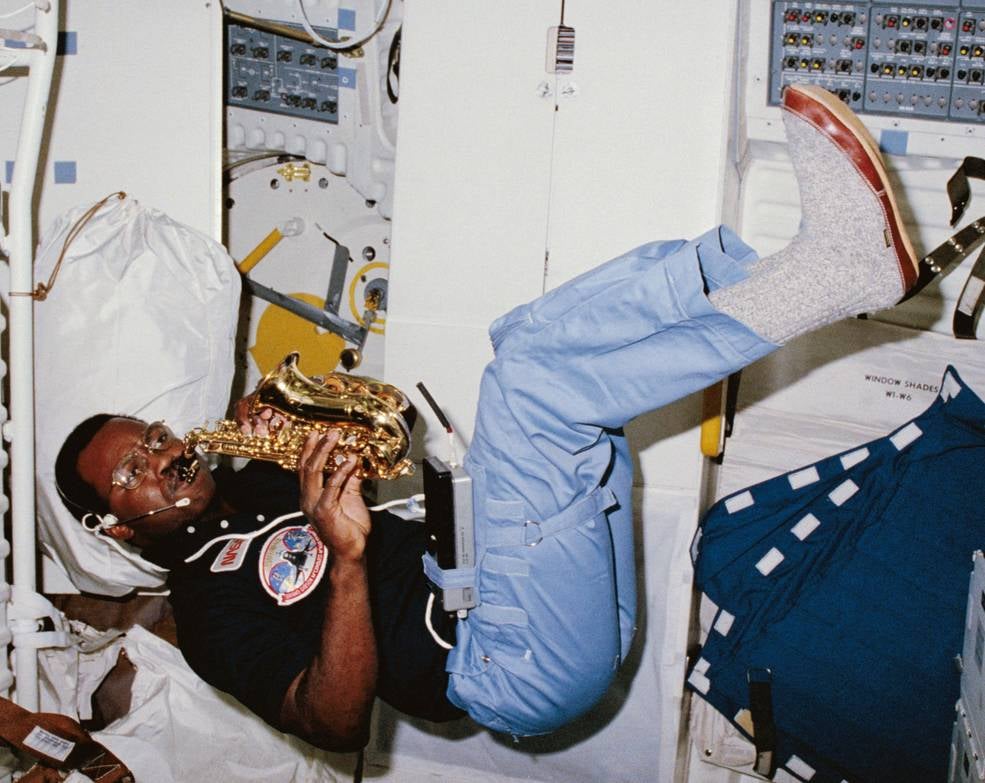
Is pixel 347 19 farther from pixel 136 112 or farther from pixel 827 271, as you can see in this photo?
pixel 827 271

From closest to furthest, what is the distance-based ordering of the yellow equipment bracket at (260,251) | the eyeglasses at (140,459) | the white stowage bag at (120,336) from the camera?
the eyeglasses at (140,459), the white stowage bag at (120,336), the yellow equipment bracket at (260,251)

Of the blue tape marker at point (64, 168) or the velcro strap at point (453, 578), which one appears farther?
the blue tape marker at point (64, 168)

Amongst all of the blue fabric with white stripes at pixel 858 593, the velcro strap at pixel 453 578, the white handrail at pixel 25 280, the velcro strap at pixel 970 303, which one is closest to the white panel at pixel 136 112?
the white handrail at pixel 25 280

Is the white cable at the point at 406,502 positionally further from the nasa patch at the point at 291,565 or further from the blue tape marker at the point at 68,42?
the blue tape marker at the point at 68,42

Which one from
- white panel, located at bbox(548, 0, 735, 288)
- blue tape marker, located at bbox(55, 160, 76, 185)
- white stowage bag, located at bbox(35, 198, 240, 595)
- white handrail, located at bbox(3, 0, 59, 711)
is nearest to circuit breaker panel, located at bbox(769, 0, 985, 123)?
white panel, located at bbox(548, 0, 735, 288)

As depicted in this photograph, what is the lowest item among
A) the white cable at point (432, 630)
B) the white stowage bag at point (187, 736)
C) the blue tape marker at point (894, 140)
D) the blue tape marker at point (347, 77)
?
the white stowage bag at point (187, 736)

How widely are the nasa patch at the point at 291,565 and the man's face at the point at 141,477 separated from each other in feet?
0.84

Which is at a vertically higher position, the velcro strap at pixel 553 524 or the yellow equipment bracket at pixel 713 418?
the yellow equipment bracket at pixel 713 418

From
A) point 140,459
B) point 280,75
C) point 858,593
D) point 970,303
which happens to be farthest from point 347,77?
point 858,593

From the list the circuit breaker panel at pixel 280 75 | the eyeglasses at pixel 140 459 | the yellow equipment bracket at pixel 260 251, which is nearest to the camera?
the eyeglasses at pixel 140 459

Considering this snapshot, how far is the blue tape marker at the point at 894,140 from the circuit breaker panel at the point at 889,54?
48 millimetres

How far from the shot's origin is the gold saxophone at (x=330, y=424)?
205 centimetres

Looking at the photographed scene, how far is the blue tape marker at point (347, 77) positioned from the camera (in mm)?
2809

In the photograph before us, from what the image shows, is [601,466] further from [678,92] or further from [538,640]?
[678,92]
